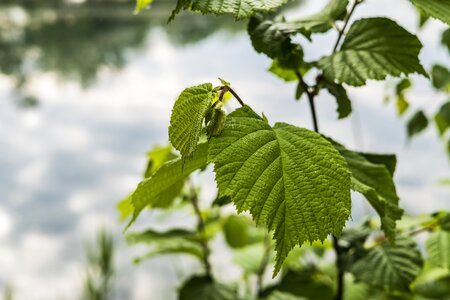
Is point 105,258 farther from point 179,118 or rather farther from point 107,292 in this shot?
point 179,118

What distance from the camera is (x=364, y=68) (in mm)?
570

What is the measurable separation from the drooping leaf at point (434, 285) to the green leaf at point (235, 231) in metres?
0.33

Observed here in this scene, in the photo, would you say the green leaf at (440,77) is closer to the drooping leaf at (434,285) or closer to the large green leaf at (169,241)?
the drooping leaf at (434,285)

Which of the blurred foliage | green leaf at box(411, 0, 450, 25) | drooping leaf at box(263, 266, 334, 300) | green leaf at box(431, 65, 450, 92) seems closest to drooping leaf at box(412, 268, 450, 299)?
drooping leaf at box(263, 266, 334, 300)

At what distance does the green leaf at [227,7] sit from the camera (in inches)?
17.7

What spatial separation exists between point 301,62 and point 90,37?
12.8 meters

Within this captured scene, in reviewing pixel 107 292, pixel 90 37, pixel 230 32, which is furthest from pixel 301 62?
pixel 90 37

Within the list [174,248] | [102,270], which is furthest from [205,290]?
[102,270]

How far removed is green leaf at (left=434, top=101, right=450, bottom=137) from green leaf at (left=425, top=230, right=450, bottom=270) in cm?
23

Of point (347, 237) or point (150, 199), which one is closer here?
point (150, 199)

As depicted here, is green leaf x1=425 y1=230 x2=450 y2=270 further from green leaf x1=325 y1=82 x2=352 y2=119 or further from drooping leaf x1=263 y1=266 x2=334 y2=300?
green leaf x1=325 y1=82 x2=352 y2=119

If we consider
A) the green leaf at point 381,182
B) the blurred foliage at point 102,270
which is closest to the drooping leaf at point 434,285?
the green leaf at point 381,182

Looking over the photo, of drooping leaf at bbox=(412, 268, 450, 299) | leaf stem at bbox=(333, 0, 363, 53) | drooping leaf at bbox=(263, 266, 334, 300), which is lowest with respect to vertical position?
drooping leaf at bbox=(412, 268, 450, 299)

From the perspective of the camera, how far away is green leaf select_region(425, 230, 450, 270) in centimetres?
78
